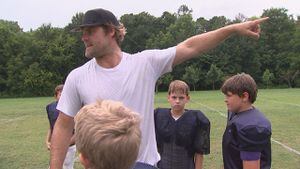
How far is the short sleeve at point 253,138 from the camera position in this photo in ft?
13.3

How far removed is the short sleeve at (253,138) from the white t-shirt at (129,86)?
40.8 inches

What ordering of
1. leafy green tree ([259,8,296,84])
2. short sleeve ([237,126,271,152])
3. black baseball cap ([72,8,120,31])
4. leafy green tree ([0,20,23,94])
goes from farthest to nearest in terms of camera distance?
1. leafy green tree ([259,8,296,84])
2. leafy green tree ([0,20,23,94])
3. short sleeve ([237,126,271,152])
4. black baseball cap ([72,8,120,31])

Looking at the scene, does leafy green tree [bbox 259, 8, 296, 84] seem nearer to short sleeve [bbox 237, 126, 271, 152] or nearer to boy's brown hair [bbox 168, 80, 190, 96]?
boy's brown hair [bbox 168, 80, 190, 96]

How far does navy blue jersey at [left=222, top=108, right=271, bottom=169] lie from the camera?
4.05 m

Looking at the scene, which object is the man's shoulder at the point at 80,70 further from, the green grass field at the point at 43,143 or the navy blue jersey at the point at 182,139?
the green grass field at the point at 43,143

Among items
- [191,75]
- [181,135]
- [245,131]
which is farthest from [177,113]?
[191,75]

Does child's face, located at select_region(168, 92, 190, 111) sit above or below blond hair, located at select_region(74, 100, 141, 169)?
below

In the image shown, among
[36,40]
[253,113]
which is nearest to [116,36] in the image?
[253,113]

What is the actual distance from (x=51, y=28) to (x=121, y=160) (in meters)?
77.1

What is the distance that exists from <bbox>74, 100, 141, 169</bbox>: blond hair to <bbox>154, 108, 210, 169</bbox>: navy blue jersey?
2890 millimetres

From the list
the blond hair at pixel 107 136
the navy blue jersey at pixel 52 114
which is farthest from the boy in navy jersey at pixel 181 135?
the navy blue jersey at pixel 52 114

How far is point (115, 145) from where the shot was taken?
6.80 ft

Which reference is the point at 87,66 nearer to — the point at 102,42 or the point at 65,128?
the point at 102,42

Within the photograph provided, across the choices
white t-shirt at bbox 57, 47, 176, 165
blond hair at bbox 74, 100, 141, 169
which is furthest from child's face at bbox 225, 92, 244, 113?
blond hair at bbox 74, 100, 141, 169
